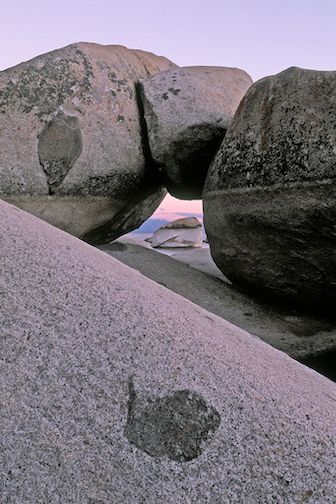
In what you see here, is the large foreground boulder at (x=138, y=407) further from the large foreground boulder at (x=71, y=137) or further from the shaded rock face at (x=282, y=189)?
the large foreground boulder at (x=71, y=137)

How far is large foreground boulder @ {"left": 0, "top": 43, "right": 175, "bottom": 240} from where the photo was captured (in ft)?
6.19

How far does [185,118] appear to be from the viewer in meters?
2.04

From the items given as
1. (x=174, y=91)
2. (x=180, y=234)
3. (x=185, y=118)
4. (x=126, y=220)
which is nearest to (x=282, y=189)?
(x=185, y=118)

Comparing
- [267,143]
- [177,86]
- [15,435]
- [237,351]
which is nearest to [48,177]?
[177,86]

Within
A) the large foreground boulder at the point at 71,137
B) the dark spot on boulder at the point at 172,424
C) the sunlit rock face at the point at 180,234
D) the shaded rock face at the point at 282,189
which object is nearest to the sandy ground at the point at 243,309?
the shaded rock face at the point at 282,189

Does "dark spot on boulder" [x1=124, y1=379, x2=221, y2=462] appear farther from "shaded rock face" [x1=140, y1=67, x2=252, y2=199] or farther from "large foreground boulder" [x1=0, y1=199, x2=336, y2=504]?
"shaded rock face" [x1=140, y1=67, x2=252, y2=199]

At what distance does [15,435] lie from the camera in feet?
2.27

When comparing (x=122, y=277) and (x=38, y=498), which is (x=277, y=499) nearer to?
(x=38, y=498)

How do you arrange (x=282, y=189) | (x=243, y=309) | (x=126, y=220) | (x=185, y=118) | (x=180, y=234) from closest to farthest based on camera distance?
(x=282, y=189)
(x=243, y=309)
(x=185, y=118)
(x=126, y=220)
(x=180, y=234)

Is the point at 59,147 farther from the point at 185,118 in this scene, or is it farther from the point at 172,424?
the point at 172,424

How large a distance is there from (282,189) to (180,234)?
9.11ft

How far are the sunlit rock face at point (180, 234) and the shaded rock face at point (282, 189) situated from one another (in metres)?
2.34

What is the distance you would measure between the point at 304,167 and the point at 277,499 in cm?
104

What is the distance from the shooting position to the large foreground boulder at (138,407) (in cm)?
67
